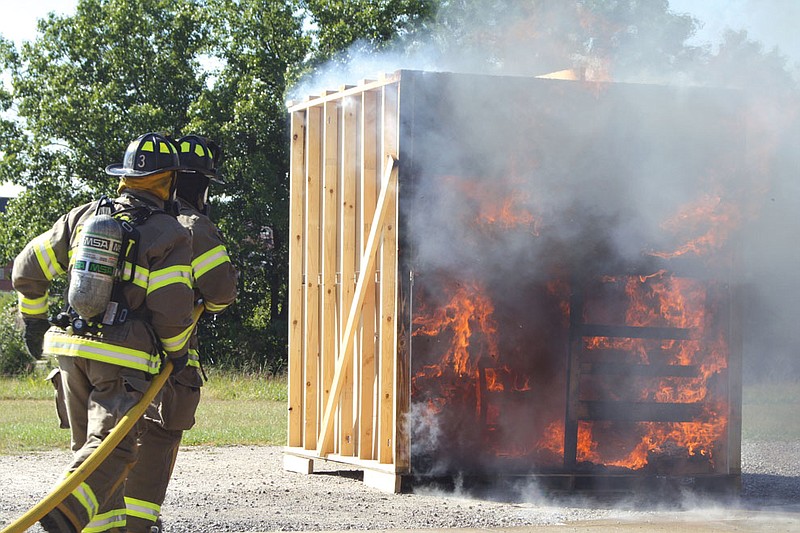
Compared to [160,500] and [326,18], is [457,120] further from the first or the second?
[326,18]

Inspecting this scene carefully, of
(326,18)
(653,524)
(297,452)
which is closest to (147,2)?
(326,18)

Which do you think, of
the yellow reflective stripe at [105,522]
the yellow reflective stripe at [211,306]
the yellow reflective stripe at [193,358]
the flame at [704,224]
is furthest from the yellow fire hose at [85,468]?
the flame at [704,224]

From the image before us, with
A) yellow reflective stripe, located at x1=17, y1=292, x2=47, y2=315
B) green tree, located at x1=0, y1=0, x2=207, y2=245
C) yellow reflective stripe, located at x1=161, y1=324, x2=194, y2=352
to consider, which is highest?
green tree, located at x1=0, y1=0, x2=207, y2=245

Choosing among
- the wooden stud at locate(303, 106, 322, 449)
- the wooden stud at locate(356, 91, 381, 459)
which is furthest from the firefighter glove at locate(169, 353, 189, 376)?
the wooden stud at locate(303, 106, 322, 449)

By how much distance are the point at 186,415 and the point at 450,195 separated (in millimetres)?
3242

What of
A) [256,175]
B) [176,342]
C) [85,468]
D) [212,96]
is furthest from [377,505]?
[212,96]

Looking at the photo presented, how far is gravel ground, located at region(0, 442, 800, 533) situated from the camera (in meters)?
7.63

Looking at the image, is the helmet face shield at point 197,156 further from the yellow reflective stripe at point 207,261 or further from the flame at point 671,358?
the flame at point 671,358

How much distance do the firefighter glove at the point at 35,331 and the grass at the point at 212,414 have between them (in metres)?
4.97

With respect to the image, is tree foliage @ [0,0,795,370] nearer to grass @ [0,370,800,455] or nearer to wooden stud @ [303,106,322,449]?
grass @ [0,370,800,455]

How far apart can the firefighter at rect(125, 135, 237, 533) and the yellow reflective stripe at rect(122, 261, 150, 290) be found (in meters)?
0.42

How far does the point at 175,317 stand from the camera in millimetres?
5879

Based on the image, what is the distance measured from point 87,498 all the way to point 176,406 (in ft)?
3.00

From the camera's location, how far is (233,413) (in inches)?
623
